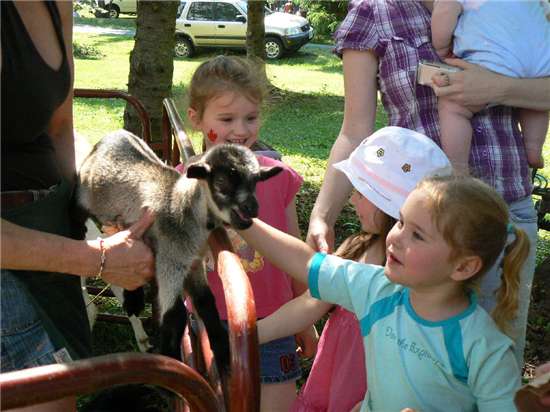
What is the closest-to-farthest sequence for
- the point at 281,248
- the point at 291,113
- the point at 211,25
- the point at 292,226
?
the point at 281,248, the point at 292,226, the point at 291,113, the point at 211,25

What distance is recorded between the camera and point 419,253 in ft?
6.22

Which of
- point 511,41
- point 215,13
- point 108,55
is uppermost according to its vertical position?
point 511,41

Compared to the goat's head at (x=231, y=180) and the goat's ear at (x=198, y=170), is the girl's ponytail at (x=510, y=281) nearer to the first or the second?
the goat's head at (x=231, y=180)

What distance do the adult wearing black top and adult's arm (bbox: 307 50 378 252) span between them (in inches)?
27.3

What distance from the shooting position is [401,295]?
2.04 m

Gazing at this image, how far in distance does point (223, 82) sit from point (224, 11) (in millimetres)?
21466

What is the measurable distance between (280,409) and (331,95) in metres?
14.9

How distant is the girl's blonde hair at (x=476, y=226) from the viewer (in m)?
1.89

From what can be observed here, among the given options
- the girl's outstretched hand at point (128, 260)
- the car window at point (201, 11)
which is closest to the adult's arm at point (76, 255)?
the girl's outstretched hand at point (128, 260)

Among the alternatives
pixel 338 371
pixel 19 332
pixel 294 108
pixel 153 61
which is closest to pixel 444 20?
pixel 338 371

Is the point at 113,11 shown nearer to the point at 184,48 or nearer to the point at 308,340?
the point at 184,48

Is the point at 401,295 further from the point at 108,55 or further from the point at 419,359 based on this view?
the point at 108,55

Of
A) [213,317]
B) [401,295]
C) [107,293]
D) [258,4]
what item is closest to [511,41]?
[401,295]

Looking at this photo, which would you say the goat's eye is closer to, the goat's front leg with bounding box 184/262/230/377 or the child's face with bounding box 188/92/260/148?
the goat's front leg with bounding box 184/262/230/377
